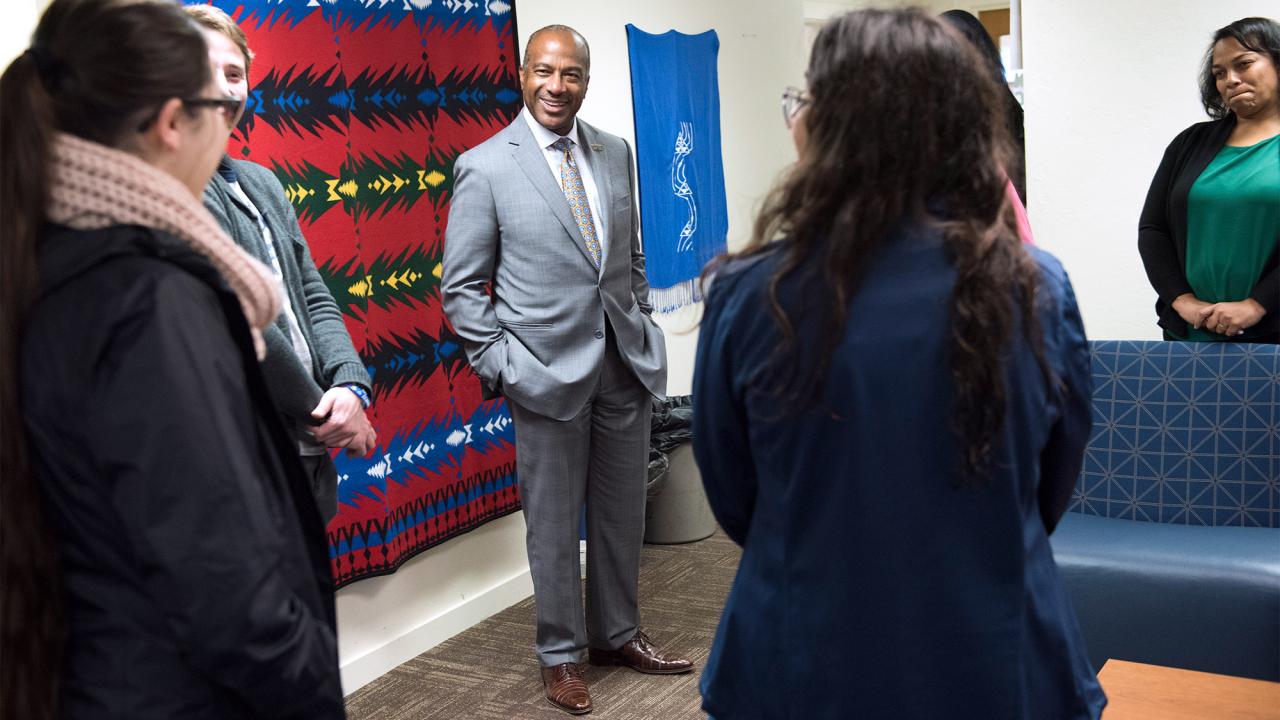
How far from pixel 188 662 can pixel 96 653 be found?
0.31ft

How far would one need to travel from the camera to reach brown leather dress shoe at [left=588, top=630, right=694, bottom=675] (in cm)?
318

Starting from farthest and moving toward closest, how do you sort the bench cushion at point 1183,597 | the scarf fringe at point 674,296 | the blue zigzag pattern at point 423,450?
the scarf fringe at point 674,296
the blue zigzag pattern at point 423,450
the bench cushion at point 1183,597

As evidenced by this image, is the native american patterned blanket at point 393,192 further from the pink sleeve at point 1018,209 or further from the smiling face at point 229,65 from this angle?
the pink sleeve at point 1018,209

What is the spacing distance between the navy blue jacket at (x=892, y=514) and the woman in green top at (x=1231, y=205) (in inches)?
75.2

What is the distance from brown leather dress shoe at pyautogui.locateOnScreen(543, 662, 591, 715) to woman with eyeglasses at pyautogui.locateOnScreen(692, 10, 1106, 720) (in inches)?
65.0

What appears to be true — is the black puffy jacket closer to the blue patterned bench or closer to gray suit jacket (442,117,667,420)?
gray suit jacket (442,117,667,420)

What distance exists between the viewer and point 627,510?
3.22m

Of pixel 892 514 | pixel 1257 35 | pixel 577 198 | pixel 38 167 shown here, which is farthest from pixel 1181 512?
pixel 38 167

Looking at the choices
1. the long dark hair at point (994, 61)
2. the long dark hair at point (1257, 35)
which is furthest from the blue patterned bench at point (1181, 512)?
the long dark hair at point (994, 61)

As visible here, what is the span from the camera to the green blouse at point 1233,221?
295cm

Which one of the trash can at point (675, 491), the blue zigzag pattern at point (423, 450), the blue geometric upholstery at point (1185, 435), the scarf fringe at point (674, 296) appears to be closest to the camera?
the blue geometric upholstery at point (1185, 435)

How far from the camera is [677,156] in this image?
15.8ft

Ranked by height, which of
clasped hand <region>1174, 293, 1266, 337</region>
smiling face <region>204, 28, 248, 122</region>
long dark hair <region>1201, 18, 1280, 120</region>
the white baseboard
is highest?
smiling face <region>204, 28, 248, 122</region>

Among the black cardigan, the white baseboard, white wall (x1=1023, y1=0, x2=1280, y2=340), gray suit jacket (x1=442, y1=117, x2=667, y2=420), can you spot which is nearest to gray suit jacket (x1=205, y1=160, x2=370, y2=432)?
gray suit jacket (x1=442, y1=117, x2=667, y2=420)
